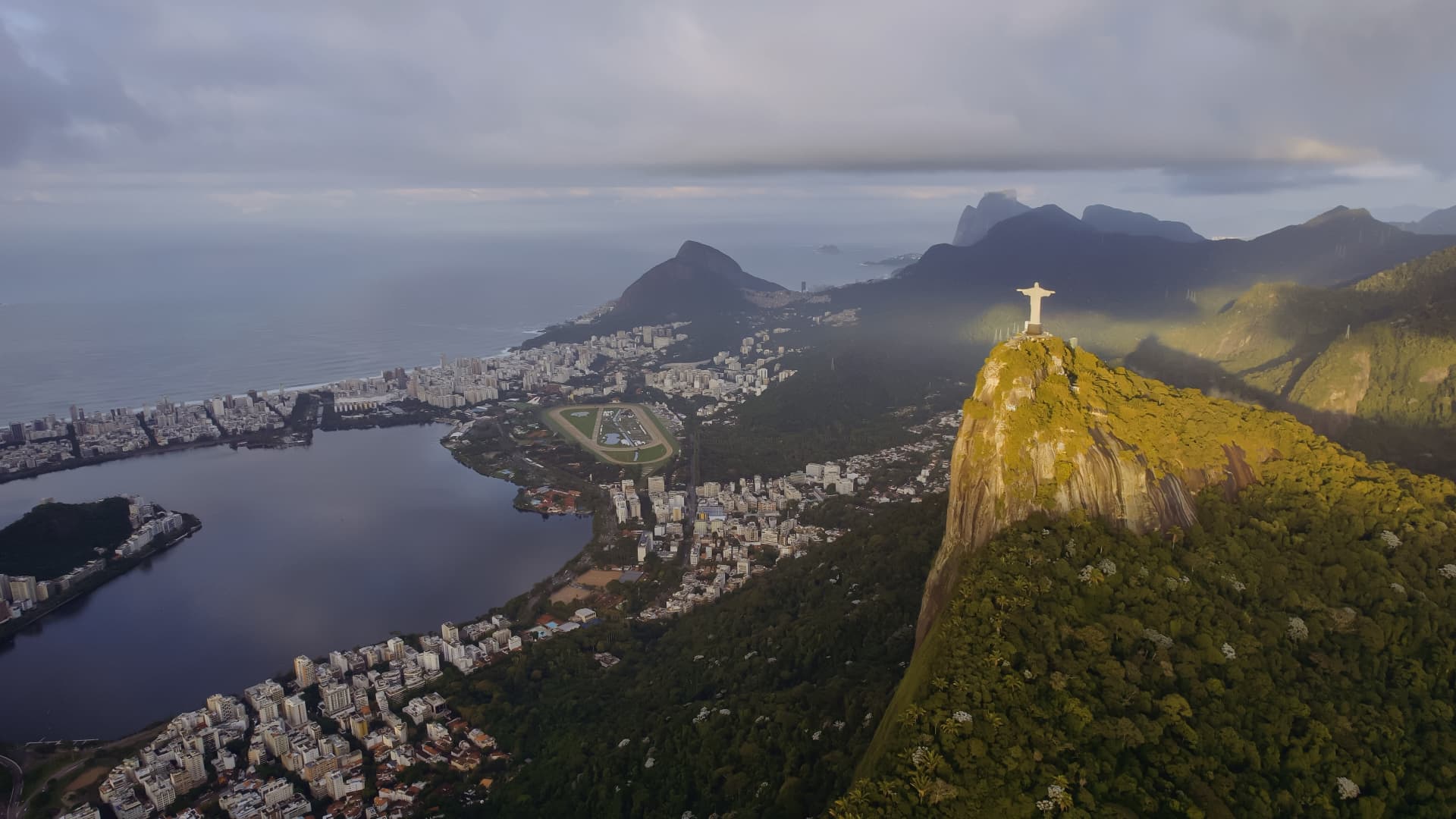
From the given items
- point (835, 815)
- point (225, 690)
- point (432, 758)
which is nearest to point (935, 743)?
point (835, 815)

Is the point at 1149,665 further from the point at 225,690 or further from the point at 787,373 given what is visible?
the point at 787,373

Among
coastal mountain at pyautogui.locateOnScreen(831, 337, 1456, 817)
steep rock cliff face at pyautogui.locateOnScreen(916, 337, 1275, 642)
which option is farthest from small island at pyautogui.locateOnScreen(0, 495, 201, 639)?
coastal mountain at pyautogui.locateOnScreen(831, 337, 1456, 817)

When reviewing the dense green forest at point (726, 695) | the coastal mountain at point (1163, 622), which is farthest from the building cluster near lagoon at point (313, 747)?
the coastal mountain at point (1163, 622)

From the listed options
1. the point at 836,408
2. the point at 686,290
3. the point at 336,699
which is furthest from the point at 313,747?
the point at 686,290

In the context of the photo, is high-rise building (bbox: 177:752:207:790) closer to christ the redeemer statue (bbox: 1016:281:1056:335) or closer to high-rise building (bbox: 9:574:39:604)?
high-rise building (bbox: 9:574:39:604)

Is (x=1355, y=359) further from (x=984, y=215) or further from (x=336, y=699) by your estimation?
(x=984, y=215)
